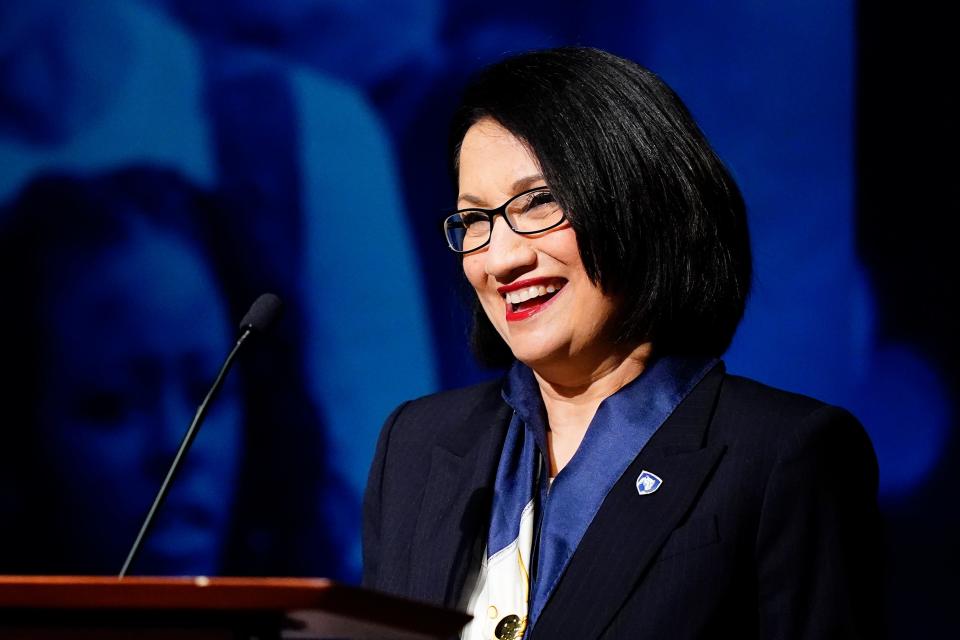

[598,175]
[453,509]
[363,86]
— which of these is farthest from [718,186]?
[363,86]

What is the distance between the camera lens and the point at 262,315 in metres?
1.75

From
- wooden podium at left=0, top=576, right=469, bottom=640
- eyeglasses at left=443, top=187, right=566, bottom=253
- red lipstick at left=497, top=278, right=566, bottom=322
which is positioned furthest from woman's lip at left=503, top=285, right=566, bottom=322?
wooden podium at left=0, top=576, right=469, bottom=640

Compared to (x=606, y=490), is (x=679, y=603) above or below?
below

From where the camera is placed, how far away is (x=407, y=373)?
2.97 m

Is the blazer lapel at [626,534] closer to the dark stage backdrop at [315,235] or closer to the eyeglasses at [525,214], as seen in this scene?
the eyeglasses at [525,214]

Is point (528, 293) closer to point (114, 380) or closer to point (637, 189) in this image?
point (637, 189)

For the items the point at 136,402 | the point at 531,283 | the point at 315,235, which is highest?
the point at 315,235

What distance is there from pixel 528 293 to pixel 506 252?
7cm

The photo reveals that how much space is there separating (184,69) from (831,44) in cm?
154

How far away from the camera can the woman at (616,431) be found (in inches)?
64.7

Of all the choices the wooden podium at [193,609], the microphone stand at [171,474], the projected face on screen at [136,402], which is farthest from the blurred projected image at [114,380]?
the wooden podium at [193,609]

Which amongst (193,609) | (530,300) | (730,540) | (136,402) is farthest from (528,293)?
(136,402)

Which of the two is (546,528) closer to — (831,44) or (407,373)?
(407,373)

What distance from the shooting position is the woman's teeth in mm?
1847
